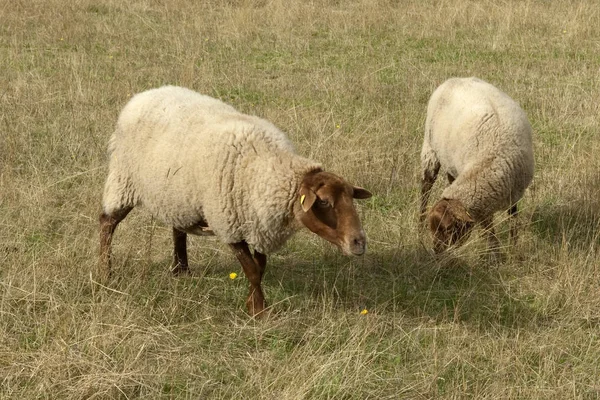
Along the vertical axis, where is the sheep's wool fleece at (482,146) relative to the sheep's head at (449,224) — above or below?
above

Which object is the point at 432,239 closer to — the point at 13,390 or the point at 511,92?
the point at 13,390

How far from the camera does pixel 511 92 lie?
32.1 feet

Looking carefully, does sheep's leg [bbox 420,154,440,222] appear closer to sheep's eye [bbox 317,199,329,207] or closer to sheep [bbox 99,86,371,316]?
sheep [bbox 99,86,371,316]

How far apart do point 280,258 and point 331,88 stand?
4283 millimetres

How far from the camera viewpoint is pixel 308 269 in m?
5.69

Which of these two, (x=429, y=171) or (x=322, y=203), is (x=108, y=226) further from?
(x=429, y=171)

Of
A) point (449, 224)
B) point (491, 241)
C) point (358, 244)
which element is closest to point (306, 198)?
point (358, 244)

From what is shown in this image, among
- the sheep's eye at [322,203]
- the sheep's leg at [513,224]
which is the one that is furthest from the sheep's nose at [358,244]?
the sheep's leg at [513,224]

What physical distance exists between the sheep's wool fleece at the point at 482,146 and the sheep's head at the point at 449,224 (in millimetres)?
115

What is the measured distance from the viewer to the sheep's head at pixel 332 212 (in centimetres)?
448

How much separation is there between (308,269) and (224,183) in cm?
119

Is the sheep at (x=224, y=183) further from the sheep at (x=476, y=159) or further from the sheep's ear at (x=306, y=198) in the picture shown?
the sheep at (x=476, y=159)

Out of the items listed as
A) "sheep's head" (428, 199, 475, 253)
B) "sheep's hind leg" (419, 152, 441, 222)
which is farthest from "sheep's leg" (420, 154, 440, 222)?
"sheep's head" (428, 199, 475, 253)

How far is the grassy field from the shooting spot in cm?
422
